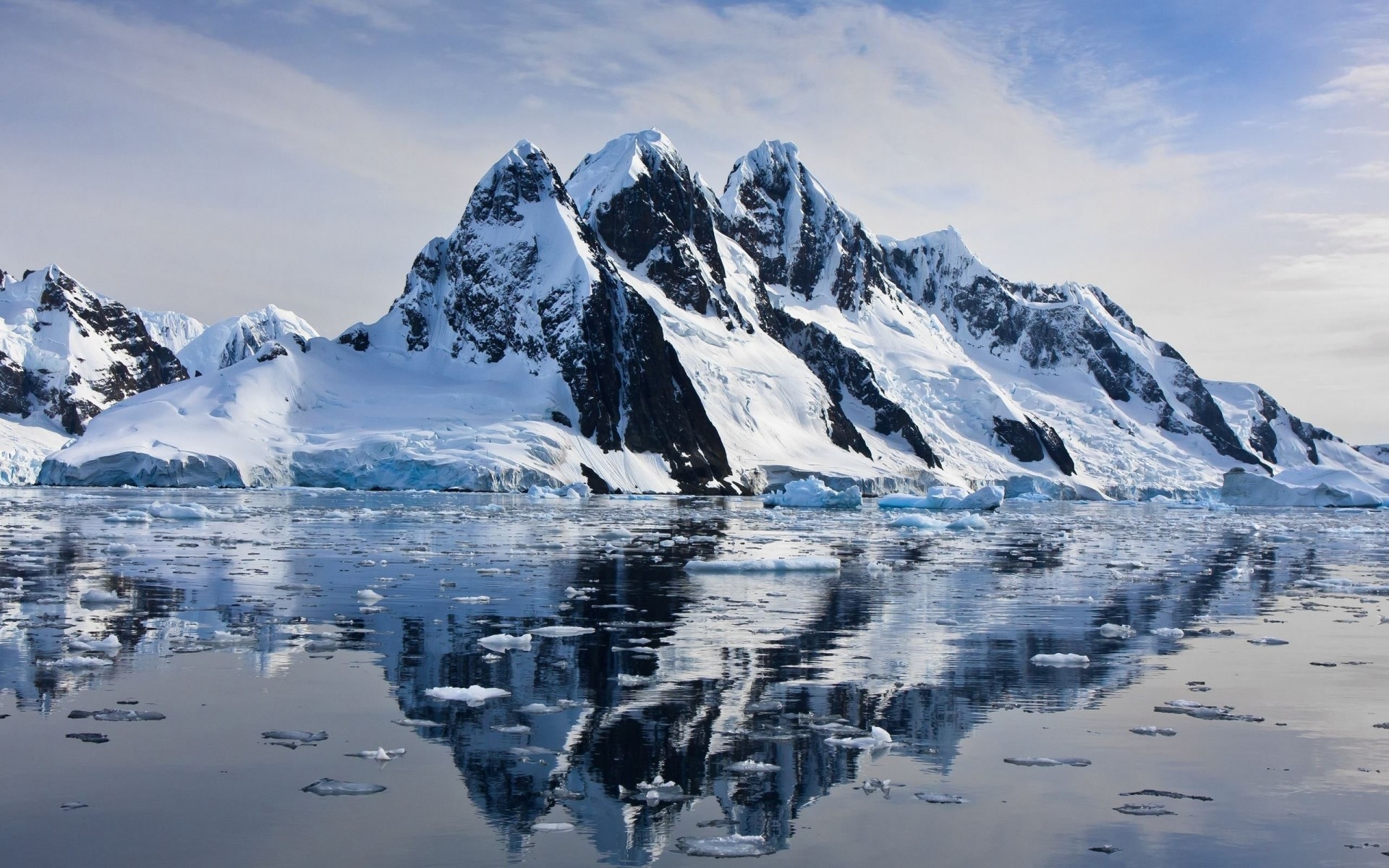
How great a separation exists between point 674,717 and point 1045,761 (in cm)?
366

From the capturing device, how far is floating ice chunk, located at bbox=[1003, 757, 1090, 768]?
36.1 feet

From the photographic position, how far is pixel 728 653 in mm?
16641

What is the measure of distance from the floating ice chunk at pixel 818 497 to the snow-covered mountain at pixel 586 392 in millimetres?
28419

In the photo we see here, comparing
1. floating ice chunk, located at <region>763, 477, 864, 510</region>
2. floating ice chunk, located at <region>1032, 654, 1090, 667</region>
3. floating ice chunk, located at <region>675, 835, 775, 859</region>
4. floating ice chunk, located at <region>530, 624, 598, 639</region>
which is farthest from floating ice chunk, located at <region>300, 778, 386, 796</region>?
floating ice chunk, located at <region>763, 477, 864, 510</region>

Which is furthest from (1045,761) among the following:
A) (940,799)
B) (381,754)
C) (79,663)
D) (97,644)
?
(97,644)

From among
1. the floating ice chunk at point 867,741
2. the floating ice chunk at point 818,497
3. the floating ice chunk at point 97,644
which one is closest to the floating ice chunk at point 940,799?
the floating ice chunk at point 867,741

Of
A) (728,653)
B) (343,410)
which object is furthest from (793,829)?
(343,410)

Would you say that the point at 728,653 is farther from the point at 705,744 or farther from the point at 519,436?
the point at 519,436

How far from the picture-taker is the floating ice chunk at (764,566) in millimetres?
29469

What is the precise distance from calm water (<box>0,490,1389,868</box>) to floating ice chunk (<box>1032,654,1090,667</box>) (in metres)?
0.37

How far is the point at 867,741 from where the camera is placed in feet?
38.0

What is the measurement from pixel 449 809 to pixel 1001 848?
4017 millimetres

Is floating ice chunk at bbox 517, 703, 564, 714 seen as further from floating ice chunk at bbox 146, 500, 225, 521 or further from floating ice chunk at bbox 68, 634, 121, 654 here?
floating ice chunk at bbox 146, 500, 225, 521

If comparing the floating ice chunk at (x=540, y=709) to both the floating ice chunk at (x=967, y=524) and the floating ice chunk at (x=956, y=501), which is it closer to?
the floating ice chunk at (x=967, y=524)
